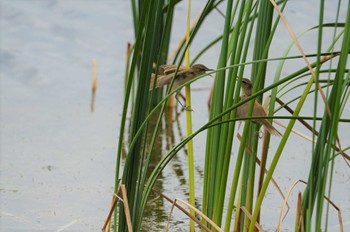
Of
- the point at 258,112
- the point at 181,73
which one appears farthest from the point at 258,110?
the point at 181,73

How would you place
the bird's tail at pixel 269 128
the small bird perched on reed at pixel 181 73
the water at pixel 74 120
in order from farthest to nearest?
the water at pixel 74 120, the small bird perched on reed at pixel 181 73, the bird's tail at pixel 269 128

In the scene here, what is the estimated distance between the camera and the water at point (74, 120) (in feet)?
12.9

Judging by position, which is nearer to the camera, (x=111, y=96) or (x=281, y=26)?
(x=111, y=96)

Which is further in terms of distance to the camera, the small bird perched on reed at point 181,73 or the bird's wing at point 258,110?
the small bird perched on reed at point 181,73

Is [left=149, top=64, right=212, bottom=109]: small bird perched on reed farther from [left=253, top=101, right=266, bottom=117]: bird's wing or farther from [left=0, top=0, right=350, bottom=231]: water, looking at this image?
[left=0, top=0, right=350, bottom=231]: water

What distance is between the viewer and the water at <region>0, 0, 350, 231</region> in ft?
12.9

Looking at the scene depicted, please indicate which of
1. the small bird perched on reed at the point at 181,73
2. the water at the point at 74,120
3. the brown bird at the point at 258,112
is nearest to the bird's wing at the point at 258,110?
the brown bird at the point at 258,112

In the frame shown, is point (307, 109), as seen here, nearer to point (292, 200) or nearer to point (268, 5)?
point (292, 200)

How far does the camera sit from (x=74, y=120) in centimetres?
549

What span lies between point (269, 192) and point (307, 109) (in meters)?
1.52

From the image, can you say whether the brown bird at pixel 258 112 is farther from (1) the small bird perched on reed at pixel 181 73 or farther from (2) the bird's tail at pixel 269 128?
(1) the small bird perched on reed at pixel 181 73

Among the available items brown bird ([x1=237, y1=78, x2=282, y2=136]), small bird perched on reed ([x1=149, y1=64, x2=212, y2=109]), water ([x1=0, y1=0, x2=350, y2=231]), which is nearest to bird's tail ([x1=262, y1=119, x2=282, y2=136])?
brown bird ([x1=237, y1=78, x2=282, y2=136])

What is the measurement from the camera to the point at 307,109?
18.4 ft

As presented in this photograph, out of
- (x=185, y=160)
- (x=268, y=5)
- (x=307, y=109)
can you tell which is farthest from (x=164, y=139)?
(x=268, y=5)
